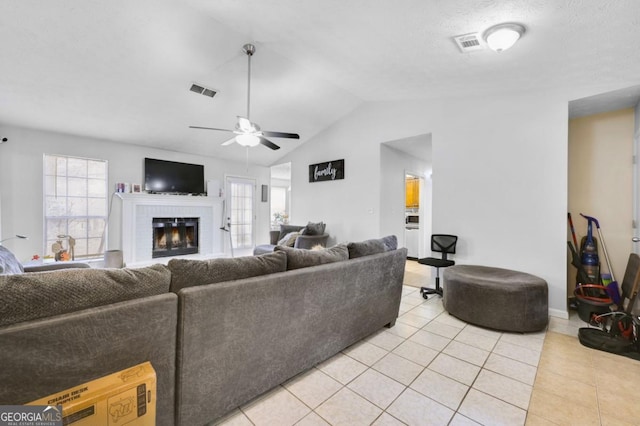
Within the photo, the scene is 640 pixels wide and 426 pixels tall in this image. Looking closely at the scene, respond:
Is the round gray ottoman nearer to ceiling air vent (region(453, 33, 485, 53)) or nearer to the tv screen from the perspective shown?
ceiling air vent (region(453, 33, 485, 53))

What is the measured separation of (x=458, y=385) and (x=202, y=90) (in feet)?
14.8

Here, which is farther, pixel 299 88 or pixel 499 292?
pixel 299 88

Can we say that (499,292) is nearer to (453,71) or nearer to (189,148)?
(453,71)

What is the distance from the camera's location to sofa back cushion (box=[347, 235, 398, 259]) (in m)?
2.37

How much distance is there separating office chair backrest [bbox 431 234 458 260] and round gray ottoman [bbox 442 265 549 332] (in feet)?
2.60

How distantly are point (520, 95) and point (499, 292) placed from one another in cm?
244

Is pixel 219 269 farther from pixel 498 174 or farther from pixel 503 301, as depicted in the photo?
pixel 498 174

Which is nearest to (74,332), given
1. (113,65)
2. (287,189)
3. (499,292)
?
(499,292)

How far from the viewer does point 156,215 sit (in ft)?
17.7

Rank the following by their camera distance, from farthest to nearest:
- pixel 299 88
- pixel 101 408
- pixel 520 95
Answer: pixel 299 88 < pixel 520 95 < pixel 101 408

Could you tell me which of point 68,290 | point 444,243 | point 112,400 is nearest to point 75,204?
point 68,290

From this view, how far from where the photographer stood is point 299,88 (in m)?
4.23

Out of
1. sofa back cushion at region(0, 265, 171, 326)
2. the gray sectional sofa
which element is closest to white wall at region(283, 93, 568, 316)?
the gray sectional sofa

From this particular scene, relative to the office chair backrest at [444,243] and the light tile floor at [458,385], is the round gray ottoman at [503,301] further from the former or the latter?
the office chair backrest at [444,243]
